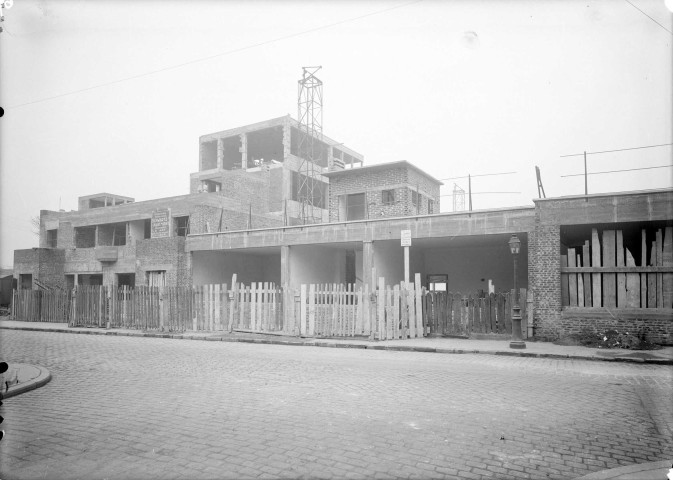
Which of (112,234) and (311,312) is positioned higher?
(112,234)

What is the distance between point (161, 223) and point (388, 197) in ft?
47.3

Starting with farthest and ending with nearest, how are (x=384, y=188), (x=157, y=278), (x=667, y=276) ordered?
(x=384, y=188) < (x=157, y=278) < (x=667, y=276)

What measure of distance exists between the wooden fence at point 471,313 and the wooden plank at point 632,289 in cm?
273

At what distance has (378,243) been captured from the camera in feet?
69.6

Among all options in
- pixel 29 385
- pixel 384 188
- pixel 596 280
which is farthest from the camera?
pixel 384 188

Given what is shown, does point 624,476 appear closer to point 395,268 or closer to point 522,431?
point 522,431

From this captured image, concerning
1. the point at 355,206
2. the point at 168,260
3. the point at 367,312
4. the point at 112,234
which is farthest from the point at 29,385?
the point at 112,234

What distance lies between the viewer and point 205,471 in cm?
400

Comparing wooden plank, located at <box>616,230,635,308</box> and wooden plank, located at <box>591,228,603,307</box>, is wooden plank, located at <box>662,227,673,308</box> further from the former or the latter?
wooden plank, located at <box>591,228,603,307</box>

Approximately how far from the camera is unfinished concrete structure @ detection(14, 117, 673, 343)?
14414 mm

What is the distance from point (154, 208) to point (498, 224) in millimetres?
22355

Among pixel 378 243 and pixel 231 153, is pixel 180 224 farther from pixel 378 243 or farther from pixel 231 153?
pixel 231 153

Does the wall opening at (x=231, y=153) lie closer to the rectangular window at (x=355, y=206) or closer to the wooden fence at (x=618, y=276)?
the rectangular window at (x=355, y=206)

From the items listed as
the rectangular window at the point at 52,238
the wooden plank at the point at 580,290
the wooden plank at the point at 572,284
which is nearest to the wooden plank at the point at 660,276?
the wooden plank at the point at 580,290
